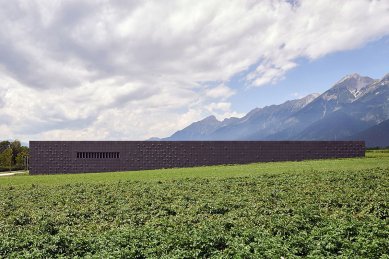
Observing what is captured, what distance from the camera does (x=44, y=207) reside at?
17062 mm

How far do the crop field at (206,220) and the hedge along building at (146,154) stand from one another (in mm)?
23959

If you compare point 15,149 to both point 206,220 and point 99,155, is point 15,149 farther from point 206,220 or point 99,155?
point 206,220

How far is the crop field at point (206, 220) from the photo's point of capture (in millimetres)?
9594

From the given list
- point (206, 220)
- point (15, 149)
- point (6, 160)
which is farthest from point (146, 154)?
point (15, 149)

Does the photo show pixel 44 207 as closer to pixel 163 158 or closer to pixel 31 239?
pixel 31 239

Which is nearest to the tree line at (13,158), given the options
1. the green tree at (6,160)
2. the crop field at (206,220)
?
the green tree at (6,160)

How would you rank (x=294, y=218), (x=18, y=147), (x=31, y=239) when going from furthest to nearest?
(x=18, y=147) < (x=294, y=218) < (x=31, y=239)

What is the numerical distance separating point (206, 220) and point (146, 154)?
34.9 m

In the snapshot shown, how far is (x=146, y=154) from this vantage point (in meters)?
47.5

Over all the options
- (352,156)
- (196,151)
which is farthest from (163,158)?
(352,156)

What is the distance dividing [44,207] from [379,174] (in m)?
20.1

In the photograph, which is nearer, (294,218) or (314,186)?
(294,218)

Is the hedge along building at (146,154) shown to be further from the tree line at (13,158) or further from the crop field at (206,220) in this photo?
the tree line at (13,158)

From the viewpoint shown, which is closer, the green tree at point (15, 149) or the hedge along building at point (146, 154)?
the hedge along building at point (146, 154)
